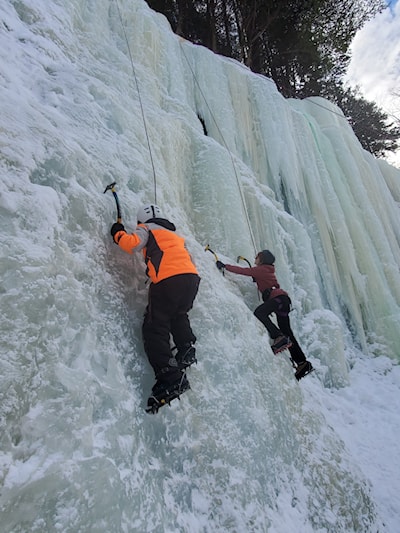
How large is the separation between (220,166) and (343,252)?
10.8 feet

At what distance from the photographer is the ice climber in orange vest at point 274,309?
400 cm

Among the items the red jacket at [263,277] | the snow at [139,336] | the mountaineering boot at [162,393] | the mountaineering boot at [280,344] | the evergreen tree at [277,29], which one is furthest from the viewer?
the evergreen tree at [277,29]

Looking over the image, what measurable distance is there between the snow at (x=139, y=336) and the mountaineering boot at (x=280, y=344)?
0.15 meters

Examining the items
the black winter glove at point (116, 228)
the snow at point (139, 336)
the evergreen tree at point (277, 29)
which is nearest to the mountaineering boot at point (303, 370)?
the snow at point (139, 336)

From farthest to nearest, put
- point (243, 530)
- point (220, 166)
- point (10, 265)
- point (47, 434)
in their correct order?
point (220, 166)
point (243, 530)
point (10, 265)
point (47, 434)

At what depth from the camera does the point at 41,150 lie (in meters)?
2.54

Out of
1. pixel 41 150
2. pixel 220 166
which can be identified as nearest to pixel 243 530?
pixel 41 150

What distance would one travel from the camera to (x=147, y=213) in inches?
119

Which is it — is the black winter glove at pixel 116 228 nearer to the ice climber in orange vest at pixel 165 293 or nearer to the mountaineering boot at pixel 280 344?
the ice climber in orange vest at pixel 165 293

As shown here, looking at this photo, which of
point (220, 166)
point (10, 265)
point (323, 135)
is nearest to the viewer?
point (10, 265)

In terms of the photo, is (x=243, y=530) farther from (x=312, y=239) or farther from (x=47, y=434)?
(x=312, y=239)

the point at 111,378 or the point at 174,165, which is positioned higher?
the point at 174,165

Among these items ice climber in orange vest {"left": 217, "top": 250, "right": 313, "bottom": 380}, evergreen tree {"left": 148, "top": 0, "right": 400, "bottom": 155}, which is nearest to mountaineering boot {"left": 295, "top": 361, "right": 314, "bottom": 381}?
ice climber in orange vest {"left": 217, "top": 250, "right": 313, "bottom": 380}

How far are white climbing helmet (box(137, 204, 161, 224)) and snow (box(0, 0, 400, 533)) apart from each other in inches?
8.2
